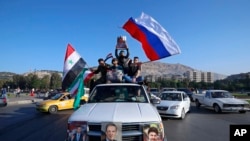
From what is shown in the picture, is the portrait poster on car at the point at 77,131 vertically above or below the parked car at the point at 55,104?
above

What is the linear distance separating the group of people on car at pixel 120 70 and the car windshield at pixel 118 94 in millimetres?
1244

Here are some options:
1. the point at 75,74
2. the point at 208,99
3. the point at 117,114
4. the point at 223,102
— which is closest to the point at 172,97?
the point at 223,102

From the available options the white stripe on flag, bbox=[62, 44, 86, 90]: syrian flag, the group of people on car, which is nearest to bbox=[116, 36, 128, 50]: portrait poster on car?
the group of people on car

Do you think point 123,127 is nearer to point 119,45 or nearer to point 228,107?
point 119,45

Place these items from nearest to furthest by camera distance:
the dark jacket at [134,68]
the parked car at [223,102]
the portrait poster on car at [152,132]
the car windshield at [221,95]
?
the portrait poster on car at [152,132] < the dark jacket at [134,68] < the parked car at [223,102] < the car windshield at [221,95]

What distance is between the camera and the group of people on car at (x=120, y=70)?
8.26 meters

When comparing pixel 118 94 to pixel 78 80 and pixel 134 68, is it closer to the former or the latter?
pixel 134 68

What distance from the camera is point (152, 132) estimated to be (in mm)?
4578

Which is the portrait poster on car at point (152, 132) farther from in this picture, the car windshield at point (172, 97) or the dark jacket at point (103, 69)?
the car windshield at point (172, 97)

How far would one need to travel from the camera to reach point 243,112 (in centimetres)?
1750

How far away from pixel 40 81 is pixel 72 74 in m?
101

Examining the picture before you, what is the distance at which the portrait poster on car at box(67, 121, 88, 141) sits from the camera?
15.1 ft

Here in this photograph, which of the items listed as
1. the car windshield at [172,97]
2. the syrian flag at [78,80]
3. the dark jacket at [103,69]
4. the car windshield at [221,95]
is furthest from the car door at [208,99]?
the dark jacket at [103,69]

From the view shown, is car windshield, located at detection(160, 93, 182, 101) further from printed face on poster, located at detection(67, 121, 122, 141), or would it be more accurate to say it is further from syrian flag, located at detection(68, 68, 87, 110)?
printed face on poster, located at detection(67, 121, 122, 141)
